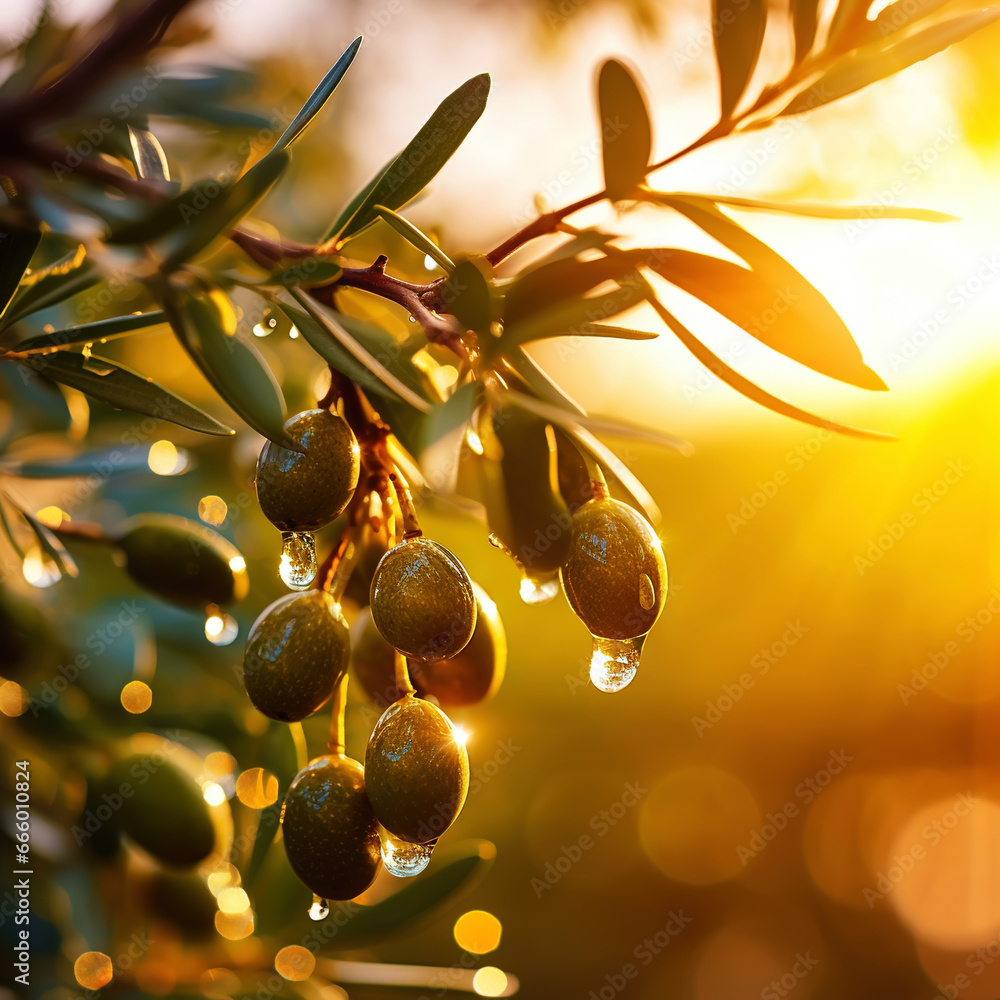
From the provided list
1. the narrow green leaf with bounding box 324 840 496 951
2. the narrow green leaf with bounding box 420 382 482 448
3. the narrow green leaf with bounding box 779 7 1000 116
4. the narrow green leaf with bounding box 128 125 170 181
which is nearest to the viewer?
the narrow green leaf with bounding box 420 382 482 448

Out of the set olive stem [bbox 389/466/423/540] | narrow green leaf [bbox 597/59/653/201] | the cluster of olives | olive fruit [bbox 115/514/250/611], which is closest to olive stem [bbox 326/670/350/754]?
the cluster of olives

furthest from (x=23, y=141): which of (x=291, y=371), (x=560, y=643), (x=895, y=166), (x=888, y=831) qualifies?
Result: (x=888, y=831)

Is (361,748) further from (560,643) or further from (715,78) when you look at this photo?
(560,643)

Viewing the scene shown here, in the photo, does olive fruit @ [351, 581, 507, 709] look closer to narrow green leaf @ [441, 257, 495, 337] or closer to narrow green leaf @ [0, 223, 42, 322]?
narrow green leaf @ [441, 257, 495, 337]

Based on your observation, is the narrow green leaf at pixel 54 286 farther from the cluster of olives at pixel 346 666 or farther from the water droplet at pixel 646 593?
the water droplet at pixel 646 593

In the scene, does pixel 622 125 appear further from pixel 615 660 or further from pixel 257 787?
pixel 257 787
